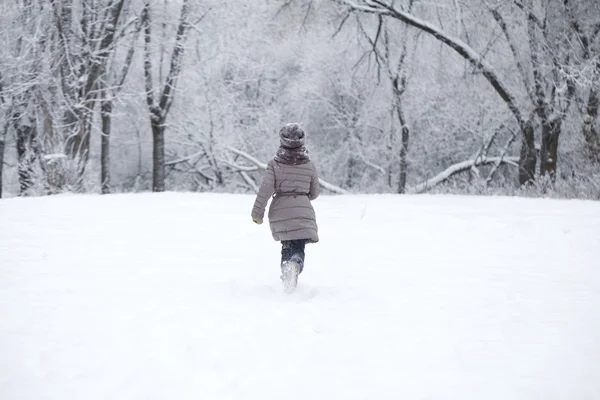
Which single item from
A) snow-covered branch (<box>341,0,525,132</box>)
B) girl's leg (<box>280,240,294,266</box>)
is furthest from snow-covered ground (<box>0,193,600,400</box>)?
snow-covered branch (<box>341,0,525,132</box>)

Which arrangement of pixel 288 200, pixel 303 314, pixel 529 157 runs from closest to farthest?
pixel 303 314 < pixel 288 200 < pixel 529 157

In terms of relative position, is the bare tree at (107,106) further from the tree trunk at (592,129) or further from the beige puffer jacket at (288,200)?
the beige puffer jacket at (288,200)

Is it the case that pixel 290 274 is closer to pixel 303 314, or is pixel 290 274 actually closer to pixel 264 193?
pixel 303 314

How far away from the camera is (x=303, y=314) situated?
4.43 meters

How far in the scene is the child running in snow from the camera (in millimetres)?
5035

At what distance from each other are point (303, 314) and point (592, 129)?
11218mm

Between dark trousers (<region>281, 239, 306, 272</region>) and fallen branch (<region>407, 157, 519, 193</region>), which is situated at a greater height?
dark trousers (<region>281, 239, 306, 272</region>)

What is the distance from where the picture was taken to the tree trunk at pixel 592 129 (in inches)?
508

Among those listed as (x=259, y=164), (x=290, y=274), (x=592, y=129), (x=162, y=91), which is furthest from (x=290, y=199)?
(x=259, y=164)

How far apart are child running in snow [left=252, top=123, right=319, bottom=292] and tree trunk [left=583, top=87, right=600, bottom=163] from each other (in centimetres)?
1017

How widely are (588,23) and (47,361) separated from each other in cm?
1297

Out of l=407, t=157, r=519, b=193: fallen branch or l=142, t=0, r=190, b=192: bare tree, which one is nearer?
l=142, t=0, r=190, b=192: bare tree

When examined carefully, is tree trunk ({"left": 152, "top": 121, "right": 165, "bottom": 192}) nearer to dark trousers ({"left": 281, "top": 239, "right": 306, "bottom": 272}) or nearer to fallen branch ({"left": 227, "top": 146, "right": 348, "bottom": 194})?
fallen branch ({"left": 227, "top": 146, "right": 348, "bottom": 194})

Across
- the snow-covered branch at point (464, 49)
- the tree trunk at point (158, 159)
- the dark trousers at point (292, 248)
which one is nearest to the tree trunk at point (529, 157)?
the snow-covered branch at point (464, 49)
